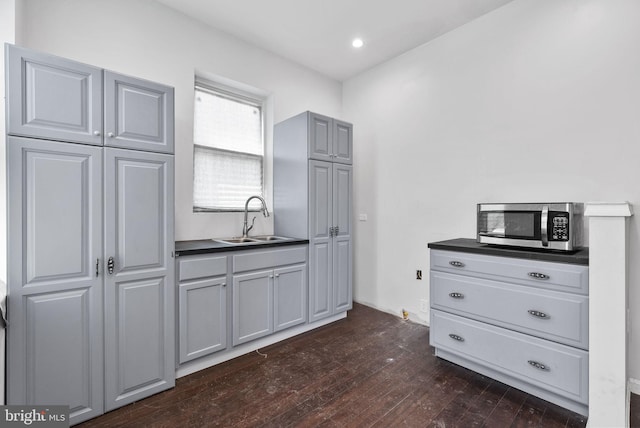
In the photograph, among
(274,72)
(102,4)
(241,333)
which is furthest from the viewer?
(274,72)

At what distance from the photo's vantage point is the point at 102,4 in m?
2.37

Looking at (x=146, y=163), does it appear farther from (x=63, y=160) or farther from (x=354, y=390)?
(x=354, y=390)

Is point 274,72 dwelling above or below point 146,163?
above

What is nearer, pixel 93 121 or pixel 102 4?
pixel 93 121

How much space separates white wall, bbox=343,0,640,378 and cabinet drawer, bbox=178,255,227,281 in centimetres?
204

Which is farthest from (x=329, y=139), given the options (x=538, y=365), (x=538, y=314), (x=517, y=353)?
(x=538, y=365)

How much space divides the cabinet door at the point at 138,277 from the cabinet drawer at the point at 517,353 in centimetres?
212

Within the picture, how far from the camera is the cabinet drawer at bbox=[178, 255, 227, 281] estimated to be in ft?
7.28

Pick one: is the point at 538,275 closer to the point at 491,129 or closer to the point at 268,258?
the point at 491,129

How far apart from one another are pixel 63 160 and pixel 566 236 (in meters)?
3.16

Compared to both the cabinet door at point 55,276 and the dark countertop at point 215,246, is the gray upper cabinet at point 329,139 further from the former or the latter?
the cabinet door at point 55,276

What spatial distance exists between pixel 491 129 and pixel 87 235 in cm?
328

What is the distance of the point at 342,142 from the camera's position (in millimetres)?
3393

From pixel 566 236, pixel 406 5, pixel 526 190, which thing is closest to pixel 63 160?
pixel 406 5
